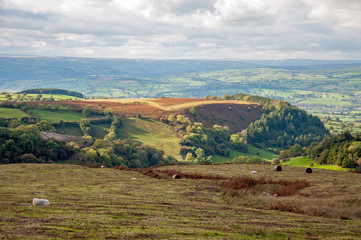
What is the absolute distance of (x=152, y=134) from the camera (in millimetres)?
166500

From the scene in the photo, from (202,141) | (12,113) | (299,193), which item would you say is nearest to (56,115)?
(12,113)

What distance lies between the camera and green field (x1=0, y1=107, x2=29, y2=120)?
13773cm

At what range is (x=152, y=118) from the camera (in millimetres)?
184000

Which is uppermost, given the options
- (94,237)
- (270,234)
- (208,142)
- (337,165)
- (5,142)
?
(94,237)

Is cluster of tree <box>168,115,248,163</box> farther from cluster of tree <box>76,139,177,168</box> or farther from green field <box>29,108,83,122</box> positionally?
green field <box>29,108,83,122</box>

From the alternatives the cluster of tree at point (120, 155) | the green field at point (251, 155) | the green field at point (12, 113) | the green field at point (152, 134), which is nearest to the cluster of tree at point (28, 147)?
the cluster of tree at point (120, 155)

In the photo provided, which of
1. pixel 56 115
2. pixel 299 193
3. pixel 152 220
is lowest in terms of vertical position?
pixel 56 115

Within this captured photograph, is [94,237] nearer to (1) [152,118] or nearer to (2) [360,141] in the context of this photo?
(2) [360,141]

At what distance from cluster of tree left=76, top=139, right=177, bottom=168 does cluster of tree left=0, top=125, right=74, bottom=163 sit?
216 inches

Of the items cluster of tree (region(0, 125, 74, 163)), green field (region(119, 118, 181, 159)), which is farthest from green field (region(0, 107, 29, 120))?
cluster of tree (region(0, 125, 74, 163))

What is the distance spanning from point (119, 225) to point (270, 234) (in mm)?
9827

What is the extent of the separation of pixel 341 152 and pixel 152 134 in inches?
3915

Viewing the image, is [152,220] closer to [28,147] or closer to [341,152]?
[28,147]

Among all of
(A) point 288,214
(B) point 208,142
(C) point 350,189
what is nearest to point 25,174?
(A) point 288,214
